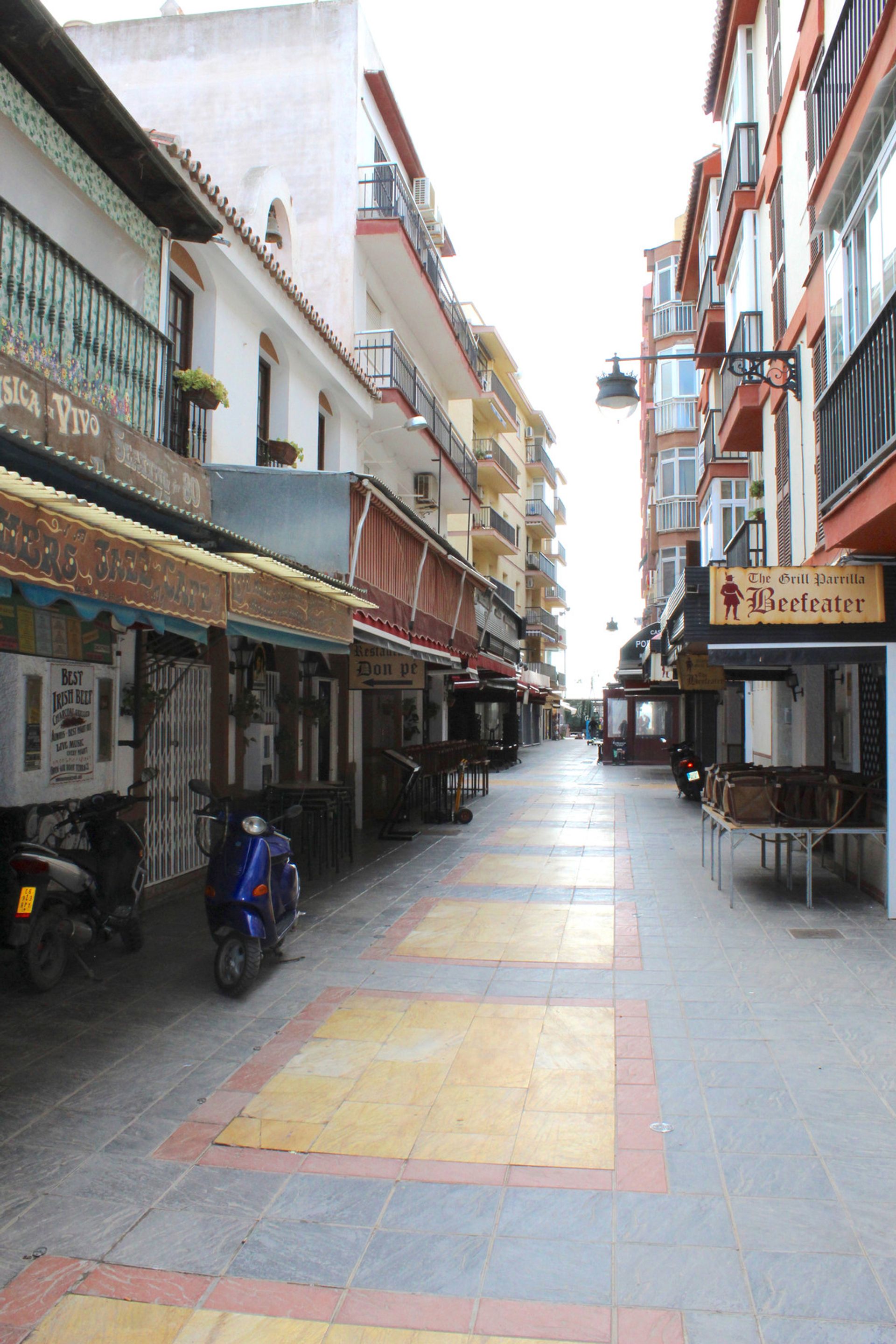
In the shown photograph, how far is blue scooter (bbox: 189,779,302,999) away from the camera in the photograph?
6.37 meters

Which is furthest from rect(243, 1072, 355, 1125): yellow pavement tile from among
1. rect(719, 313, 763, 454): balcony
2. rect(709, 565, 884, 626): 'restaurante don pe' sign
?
rect(719, 313, 763, 454): balcony

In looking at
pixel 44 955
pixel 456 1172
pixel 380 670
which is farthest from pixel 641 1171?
pixel 380 670

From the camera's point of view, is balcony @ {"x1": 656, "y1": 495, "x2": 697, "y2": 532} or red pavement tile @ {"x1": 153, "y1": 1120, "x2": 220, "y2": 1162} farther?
balcony @ {"x1": 656, "y1": 495, "x2": 697, "y2": 532}

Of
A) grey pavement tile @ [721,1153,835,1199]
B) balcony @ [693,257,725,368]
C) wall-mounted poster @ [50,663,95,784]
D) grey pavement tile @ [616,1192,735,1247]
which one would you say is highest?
balcony @ [693,257,725,368]

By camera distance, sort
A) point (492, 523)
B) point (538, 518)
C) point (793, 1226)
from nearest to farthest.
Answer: point (793, 1226)
point (492, 523)
point (538, 518)

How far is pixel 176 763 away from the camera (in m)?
9.75

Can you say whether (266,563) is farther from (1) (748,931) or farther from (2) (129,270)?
(1) (748,931)

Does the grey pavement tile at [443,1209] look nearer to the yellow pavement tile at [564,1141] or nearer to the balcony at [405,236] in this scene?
the yellow pavement tile at [564,1141]

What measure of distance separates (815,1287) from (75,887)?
5037 millimetres

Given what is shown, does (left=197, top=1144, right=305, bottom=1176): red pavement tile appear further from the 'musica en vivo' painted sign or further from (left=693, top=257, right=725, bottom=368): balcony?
(left=693, top=257, right=725, bottom=368): balcony

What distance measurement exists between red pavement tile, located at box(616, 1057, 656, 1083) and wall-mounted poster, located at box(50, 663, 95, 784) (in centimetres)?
490

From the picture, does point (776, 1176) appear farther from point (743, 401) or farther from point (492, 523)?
Answer: point (492, 523)

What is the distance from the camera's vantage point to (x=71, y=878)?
646cm

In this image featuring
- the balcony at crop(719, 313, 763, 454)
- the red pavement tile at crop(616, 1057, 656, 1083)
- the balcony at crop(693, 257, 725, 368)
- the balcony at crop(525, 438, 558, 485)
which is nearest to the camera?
the red pavement tile at crop(616, 1057, 656, 1083)
